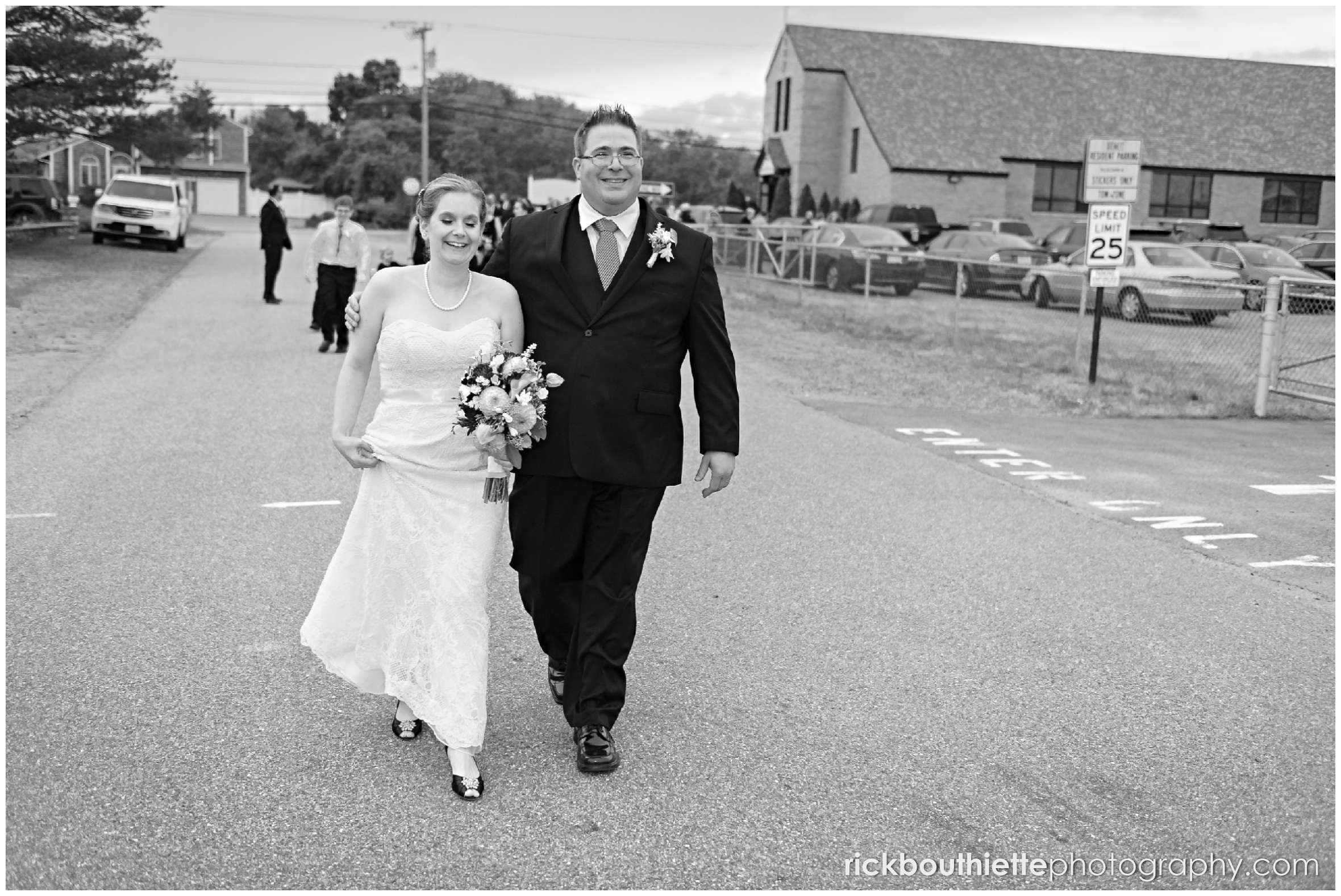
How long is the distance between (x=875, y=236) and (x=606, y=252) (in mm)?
25542

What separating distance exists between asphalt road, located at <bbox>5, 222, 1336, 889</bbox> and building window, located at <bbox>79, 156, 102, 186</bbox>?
3638 inches

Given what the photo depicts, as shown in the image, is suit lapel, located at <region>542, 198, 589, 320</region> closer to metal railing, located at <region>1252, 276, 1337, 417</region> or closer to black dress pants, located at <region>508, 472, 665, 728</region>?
black dress pants, located at <region>508, 472, 665, 728</region>

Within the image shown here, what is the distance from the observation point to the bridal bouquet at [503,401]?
427 cm

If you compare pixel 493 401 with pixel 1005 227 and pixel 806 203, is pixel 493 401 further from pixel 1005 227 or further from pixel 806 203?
pixel 806 203

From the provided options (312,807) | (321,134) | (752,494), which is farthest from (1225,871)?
(321,134)

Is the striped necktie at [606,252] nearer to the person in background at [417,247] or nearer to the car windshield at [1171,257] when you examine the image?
the person in background at [417,247]

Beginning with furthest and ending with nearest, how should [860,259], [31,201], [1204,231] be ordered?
[31,201]
[1204,231]
[860,259]

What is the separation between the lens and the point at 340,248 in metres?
15.4

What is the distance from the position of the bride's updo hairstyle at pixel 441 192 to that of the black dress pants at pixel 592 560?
912 mm

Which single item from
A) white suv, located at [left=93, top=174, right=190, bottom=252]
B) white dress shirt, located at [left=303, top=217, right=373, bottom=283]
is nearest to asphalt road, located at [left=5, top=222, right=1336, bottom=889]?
white dress shirt, located at [left=303, top=217, right=373, bottom=283]

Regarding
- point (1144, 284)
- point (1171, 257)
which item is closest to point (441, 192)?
point (1144, 284)

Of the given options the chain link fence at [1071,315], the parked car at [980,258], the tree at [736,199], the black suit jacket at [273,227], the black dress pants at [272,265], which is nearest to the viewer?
the chain link fence at [1071,315]

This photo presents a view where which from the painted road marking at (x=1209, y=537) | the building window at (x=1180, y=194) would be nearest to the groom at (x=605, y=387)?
the painted road marking at (x=1209, y=537)

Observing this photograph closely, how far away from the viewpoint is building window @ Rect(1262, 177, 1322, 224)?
5525 centimetres
